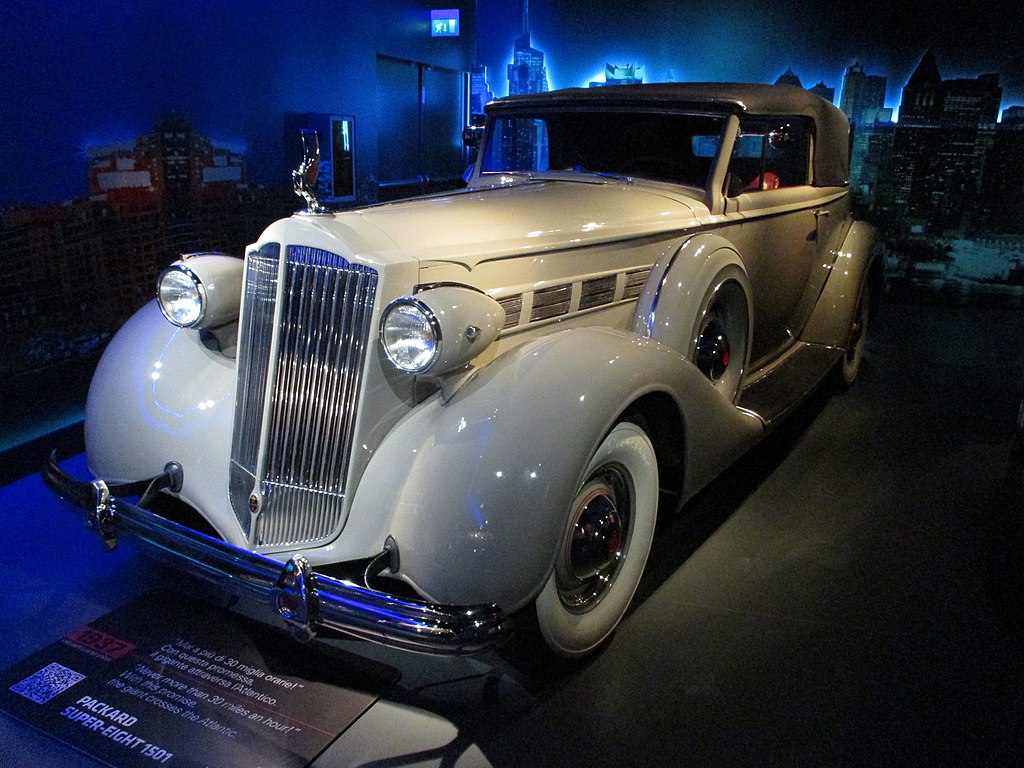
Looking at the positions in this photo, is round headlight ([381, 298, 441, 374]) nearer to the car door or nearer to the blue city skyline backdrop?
the car door

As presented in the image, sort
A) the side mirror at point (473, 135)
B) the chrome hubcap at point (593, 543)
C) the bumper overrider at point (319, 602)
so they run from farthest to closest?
1. the side mirror at point (473, 135)
2. the chrome hubcap at point (593, 543)
3. the bumper overrider at point (319, 602)

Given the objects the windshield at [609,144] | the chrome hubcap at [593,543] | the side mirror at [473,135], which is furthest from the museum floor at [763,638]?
the side mirror at [473,135]

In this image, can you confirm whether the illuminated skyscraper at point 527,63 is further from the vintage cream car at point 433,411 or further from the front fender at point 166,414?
the front fender at point 166,414

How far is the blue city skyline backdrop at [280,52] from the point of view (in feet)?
12.9

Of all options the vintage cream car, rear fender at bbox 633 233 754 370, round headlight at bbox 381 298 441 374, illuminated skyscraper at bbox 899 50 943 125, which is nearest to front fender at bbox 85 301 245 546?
the vintage cream car

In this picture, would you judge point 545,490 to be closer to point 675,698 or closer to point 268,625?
point 675,698

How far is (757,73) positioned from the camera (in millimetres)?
7137

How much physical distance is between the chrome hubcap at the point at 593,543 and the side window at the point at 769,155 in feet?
5.79

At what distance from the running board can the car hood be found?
89cm

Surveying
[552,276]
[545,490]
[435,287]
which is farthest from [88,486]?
[552,276]

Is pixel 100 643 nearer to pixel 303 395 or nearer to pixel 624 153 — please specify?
pixel 303 395

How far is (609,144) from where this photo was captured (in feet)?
12.7

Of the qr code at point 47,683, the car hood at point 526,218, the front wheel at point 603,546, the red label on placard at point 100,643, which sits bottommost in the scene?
the qr code at point 47,683

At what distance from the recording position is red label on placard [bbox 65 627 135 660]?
8.11 feet
